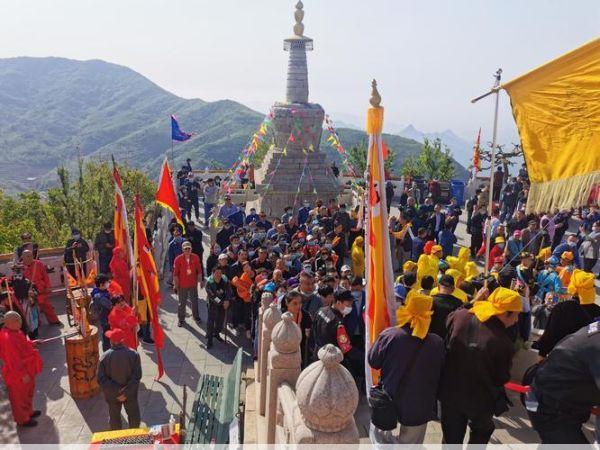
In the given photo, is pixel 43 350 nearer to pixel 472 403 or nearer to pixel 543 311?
pixel 472 403

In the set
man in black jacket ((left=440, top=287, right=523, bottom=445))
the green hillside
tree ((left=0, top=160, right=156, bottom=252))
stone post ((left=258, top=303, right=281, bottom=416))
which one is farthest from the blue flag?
the green hillside

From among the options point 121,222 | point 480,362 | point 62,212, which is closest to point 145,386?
point 121,222

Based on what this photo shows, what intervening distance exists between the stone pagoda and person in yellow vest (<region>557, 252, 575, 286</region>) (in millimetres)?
14043

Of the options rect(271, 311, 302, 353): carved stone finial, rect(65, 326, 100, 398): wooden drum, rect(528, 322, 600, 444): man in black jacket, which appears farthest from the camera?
rect(65, 326, 100, 398): wooden drum

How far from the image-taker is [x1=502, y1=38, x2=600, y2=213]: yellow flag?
3975 millimetres

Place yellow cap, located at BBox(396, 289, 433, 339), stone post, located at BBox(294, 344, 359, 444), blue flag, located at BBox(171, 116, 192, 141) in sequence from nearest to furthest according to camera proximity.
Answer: stone post, located at BBox(294, 344, 359, 444)
yellow cap, located at BBox(396, 289, 433, 339)
blue flag, located at BBox(171, 116, 192, 141)

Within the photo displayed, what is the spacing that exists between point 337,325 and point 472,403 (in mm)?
1947

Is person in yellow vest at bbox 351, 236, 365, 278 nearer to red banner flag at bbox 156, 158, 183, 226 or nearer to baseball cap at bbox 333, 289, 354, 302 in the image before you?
red banner flag at bbox 156, 158, 183, 226

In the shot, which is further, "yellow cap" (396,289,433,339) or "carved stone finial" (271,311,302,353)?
A: "carved stone finial" (271,311,302,353)

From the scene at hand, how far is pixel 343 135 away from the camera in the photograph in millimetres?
179500

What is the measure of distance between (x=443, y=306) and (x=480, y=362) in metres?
1.43

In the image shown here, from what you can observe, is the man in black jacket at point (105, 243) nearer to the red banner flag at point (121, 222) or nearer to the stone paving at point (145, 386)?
the stone paving at point (145, 386)

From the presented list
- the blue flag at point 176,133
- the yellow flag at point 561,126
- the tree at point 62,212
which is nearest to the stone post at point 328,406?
the yellow flag at point 561,126

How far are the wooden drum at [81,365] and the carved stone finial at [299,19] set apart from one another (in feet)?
75.8
